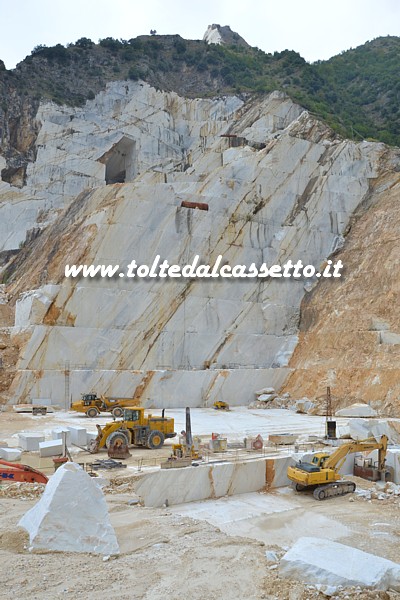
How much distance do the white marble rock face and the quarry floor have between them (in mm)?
12819

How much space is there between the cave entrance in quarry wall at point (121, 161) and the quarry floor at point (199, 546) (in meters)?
38.1

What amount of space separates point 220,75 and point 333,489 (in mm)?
60262

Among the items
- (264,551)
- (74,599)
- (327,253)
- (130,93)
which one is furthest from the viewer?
(130,93)

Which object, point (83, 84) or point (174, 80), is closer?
point (83, 84)

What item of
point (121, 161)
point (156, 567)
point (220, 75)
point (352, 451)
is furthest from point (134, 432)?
point (220, 75)

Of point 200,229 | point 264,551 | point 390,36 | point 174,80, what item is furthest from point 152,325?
point 390,36

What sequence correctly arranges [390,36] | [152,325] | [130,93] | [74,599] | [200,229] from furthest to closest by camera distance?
[390,36] → [130,93] → [200,229] → [152,325] → [74,599]

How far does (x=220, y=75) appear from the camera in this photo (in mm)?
63656

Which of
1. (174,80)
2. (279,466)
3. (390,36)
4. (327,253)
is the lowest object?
(279,466)

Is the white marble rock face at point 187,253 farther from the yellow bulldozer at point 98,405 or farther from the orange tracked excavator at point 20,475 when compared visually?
the orange tracked excavator at point 20,475

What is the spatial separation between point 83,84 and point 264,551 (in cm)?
5291

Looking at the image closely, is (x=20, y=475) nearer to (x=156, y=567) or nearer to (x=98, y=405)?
(x=156, y=567)

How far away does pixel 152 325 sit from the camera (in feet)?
94.2

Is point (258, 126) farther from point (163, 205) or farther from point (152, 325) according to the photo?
point (152, 325)
